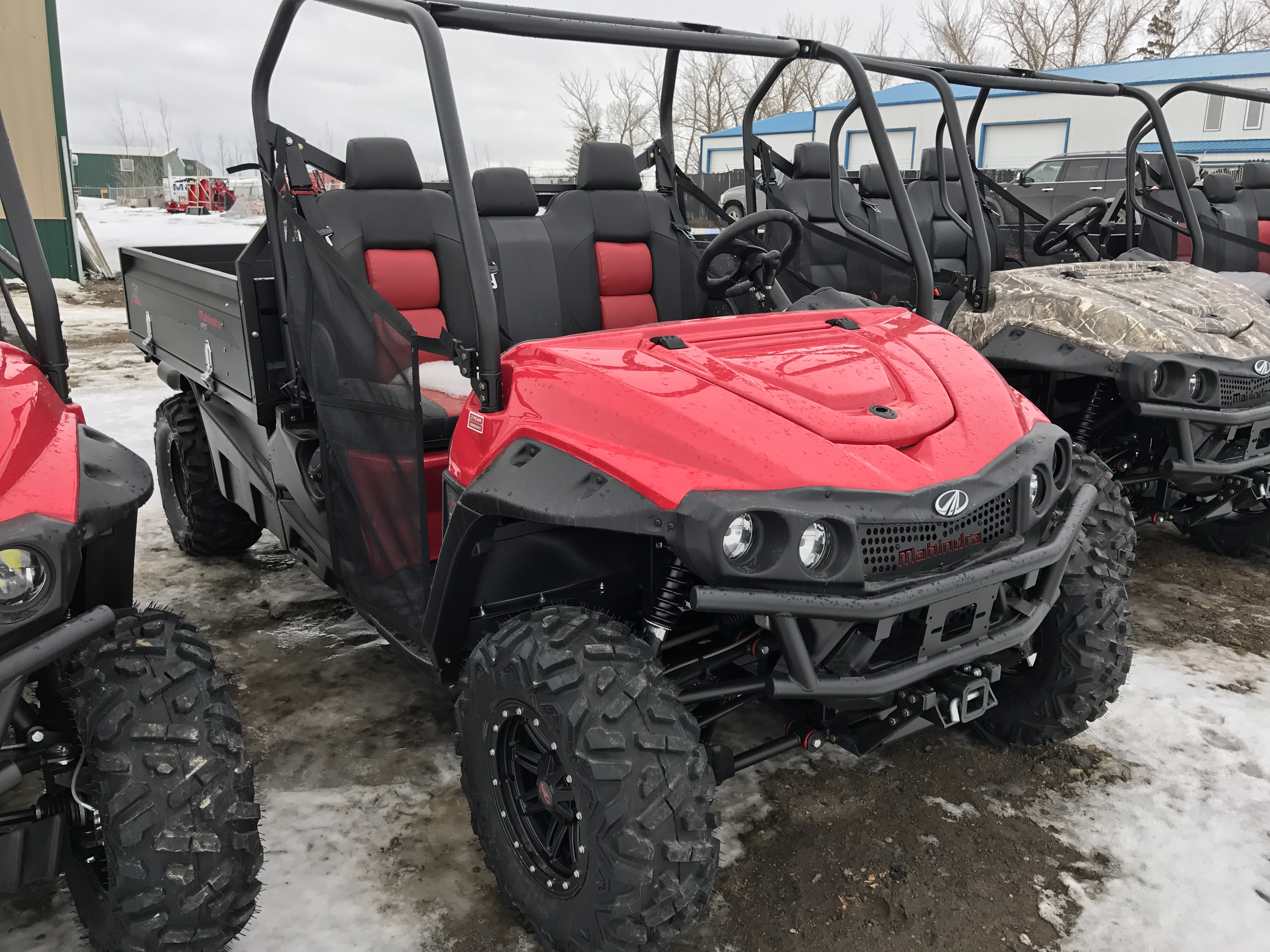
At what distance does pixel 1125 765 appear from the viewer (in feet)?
9.56

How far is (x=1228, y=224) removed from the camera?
6.57 m

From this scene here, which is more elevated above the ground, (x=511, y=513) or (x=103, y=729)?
(x=511, y=513)

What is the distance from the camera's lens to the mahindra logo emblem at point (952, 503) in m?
1.98

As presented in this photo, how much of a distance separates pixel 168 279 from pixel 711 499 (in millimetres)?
3057

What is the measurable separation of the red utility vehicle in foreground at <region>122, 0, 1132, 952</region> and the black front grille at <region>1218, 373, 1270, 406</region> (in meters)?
0.90

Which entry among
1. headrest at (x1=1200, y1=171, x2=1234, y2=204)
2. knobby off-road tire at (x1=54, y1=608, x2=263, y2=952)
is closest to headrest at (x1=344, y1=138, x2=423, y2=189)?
knobby off-road tire at (x1=54, y1=608, x2=263, y2=952)

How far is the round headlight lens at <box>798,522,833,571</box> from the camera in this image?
1909 mm

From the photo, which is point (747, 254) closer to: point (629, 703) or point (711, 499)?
point (711, 499)

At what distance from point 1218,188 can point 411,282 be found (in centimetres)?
531

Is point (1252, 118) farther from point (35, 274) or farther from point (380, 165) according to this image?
point (35, 274)

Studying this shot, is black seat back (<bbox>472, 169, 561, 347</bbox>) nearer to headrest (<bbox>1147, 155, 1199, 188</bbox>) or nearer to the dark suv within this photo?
headrest (<bbox>1147, 155, 1199, 188</bbox>)

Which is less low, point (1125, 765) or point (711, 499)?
point (711, 499)

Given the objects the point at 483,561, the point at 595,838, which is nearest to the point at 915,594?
the point at 595,838

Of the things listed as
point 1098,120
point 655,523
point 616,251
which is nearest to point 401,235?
point 616,251
